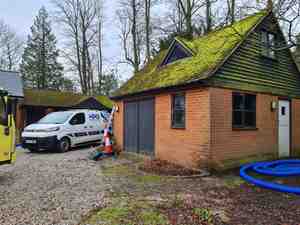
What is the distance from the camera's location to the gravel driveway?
14.1ft

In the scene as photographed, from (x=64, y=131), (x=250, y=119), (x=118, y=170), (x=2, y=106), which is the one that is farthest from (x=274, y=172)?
Result: (x=64, y=131)

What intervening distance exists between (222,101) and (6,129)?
20.8 feet

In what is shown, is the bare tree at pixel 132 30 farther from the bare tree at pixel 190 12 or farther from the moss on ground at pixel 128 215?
the moss on ground at pixel 128 215

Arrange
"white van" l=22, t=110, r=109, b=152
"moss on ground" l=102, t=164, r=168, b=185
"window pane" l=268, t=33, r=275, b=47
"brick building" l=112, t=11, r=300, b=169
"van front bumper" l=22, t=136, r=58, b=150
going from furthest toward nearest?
A: 1. "white van" l=22, t=110, r=109, b=152
2. "van front bumper" l=22, t=136, r=58, b=150
3. "window pane" l=268, t=33, r=275, b=47
4. "brick building" l=112, t=11, r=300, b=169
5. "moss on ground" l=102, t=164, r=168, b=185

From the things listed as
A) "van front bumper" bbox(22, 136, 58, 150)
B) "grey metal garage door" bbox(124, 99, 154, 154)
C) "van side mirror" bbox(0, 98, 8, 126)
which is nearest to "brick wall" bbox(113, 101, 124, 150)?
"grey metal garage door" bbox(124, 99, 154, 154)

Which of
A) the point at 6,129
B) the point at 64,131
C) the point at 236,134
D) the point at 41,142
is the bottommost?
the point at 41,142

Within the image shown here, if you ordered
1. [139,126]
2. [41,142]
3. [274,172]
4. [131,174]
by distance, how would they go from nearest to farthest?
1. [274,172]
2. [131,174]
3. [139,126]
4. [41,142]

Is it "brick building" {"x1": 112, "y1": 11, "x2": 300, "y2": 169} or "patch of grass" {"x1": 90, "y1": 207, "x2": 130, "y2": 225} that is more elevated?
"brick building" {"x1": 112, "y1": 11, "x2": 300, "y2": 169}

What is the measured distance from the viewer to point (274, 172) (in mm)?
7438

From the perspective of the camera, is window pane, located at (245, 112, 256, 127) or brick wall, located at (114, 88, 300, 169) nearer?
brick wall, located at (114, 88, 300, 169)

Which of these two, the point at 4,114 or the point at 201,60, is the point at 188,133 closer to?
the point at 201,60

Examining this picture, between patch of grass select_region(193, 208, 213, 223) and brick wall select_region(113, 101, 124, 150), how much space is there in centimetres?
808

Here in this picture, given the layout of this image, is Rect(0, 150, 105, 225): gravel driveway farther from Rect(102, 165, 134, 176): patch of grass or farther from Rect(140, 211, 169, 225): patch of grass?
Rect(140, 211, 169, 225): patch of grass

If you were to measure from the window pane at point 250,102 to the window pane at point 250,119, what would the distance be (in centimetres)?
19
